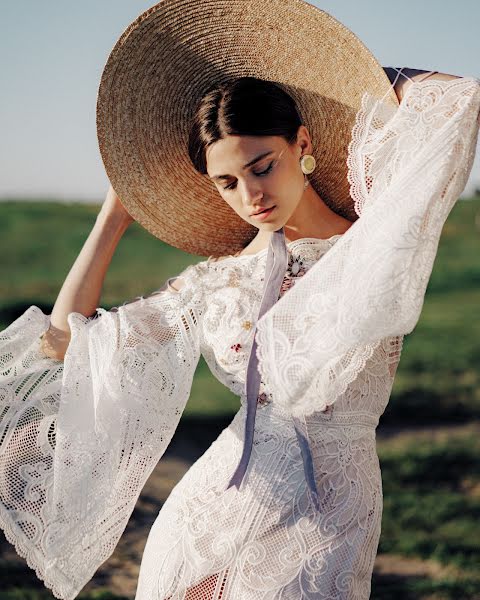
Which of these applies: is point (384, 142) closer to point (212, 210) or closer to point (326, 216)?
point (326, 216)

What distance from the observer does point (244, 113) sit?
2.08 metres

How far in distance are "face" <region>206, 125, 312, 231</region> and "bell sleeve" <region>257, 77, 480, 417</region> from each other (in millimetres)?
265

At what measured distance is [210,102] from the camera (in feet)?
7.09

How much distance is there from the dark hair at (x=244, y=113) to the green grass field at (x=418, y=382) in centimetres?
283

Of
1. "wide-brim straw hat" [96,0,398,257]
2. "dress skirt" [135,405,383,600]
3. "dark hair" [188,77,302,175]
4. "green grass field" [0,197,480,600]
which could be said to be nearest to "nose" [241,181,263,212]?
"dark hair" [188,77,302,175]

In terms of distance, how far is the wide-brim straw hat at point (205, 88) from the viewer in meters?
2.06

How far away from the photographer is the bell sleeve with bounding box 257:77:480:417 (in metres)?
1.68

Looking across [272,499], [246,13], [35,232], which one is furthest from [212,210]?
[35,232]

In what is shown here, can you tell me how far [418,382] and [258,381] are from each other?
5779mm

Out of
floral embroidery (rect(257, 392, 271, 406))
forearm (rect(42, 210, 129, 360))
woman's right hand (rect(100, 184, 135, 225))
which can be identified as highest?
woman's right hand (rect(100, 184, 135, 225))

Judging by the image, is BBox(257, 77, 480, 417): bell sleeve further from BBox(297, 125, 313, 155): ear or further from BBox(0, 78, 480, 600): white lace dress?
BBox(297, 125, 313, 155): ear

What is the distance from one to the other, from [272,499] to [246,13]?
114 cm

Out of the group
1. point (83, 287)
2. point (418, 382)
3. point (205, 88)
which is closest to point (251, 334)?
point (83, 287)

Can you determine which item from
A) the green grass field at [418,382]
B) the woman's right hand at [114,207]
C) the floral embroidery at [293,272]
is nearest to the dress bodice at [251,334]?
the floral embroidery at [293,272]
